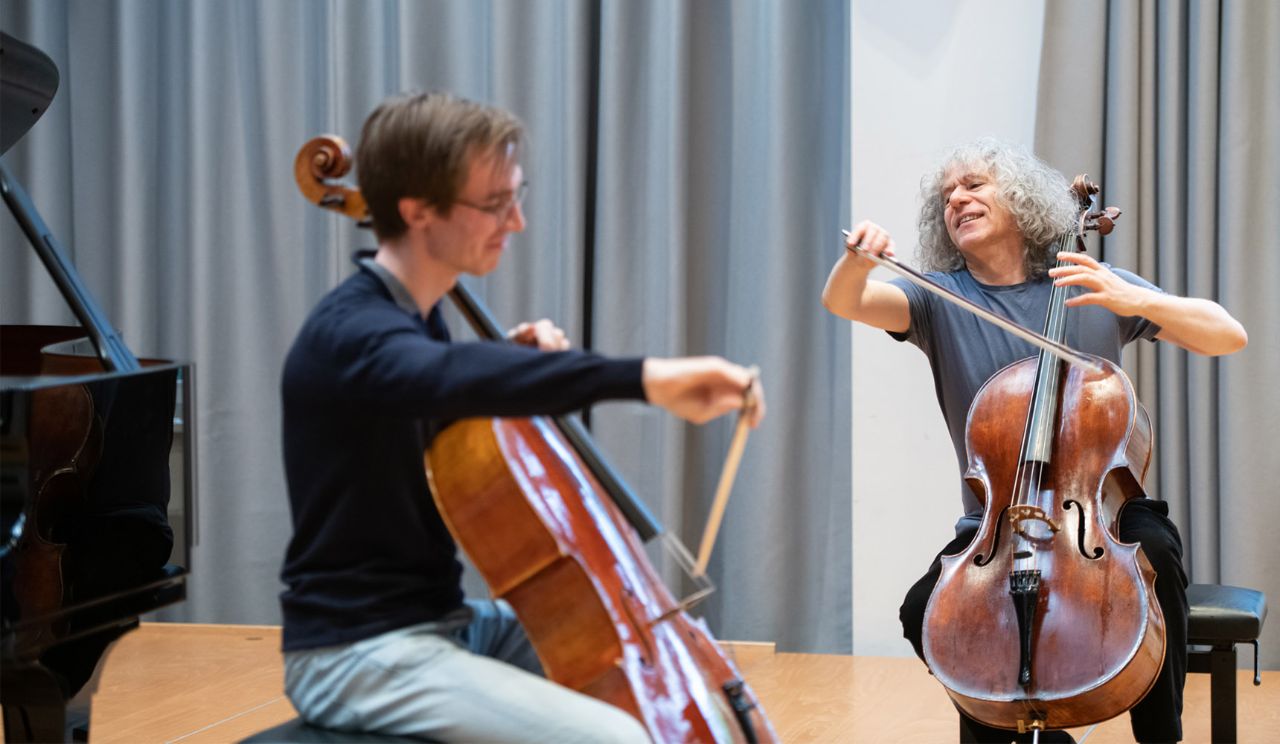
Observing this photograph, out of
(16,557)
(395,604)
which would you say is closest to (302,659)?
(395,604)

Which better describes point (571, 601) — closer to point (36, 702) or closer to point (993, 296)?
point (36, 702)

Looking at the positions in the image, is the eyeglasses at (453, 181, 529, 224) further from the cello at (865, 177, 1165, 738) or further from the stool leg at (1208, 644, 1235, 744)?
the stool leg at (1208, 644, 1235, 744)

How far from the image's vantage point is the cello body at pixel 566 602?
4.55 ft

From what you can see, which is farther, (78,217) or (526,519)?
(78,217)

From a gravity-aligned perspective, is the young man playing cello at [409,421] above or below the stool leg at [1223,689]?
above

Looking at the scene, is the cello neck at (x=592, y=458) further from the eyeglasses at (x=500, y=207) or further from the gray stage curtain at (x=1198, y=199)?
the gray stage curtain at (x=1198, y=199)

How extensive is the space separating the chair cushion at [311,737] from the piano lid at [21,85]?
126 cm

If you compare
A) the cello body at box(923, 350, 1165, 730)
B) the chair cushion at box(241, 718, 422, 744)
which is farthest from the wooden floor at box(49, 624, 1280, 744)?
the chair cushion at box(241, 718, 422, 744)

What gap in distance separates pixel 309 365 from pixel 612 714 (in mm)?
470

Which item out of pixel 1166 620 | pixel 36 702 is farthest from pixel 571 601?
pixel 1166 620

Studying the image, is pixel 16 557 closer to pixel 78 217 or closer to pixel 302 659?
pixel 302 659

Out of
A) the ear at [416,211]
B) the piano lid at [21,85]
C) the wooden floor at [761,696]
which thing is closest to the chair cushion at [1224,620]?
the wooden floor at [761,696]

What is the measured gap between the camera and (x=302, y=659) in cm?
141

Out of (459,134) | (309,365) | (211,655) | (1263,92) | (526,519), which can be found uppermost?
(1263,92)
